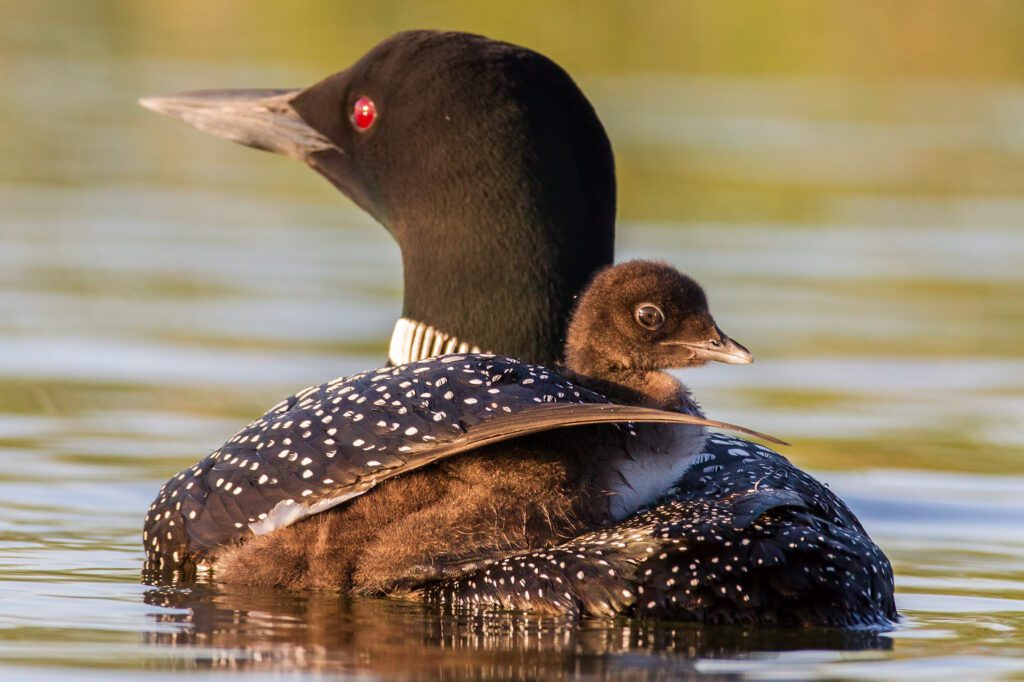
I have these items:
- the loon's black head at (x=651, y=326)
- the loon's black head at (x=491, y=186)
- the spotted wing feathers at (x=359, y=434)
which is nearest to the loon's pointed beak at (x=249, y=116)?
the loon's black head at (x=491, y=186)

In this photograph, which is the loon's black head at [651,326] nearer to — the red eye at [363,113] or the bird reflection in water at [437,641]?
the bird reflection in water at [437,641]

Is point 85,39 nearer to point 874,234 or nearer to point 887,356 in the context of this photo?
point 874,234

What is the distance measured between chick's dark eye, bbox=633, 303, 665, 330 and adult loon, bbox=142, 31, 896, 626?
392 mm

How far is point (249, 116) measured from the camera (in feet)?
24.9

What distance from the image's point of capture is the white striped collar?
6746mm

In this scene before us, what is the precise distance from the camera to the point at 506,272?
6672 mm

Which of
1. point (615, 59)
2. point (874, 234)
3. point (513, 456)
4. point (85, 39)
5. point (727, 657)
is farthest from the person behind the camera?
point (85, 39)

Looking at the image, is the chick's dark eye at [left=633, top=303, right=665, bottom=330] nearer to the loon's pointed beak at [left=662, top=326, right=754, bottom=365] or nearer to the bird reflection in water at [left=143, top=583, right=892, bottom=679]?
the loon's pointed beak at [left=662, top=326, right=754, bottom=365]

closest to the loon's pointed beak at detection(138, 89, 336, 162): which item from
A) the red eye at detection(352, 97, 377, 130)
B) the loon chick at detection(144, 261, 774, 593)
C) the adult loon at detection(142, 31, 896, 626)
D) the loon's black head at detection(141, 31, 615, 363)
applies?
the adult loon at detection(142, 31, 896, 626)

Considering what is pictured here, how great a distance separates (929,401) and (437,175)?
2.95 metres

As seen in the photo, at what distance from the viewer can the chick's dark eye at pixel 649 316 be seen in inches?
219

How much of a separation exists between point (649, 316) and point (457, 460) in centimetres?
62

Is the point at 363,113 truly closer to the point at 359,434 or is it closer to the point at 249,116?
the point at 249,116

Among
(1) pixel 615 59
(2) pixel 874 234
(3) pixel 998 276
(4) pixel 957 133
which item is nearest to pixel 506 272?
(3) pixel 998 276
